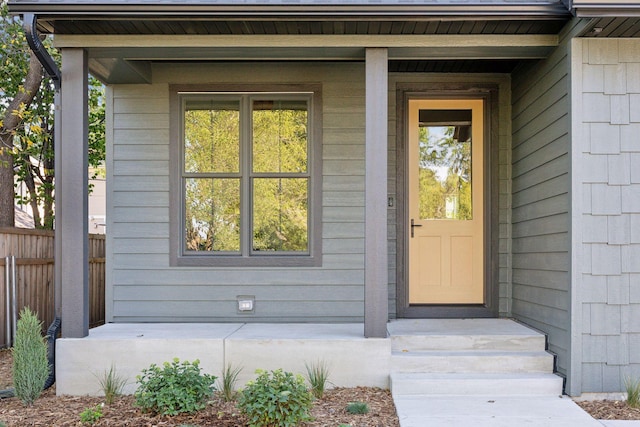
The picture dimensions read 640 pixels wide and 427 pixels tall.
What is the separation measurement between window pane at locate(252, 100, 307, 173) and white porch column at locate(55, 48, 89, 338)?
1.59m

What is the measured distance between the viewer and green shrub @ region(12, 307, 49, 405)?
3.88 metres

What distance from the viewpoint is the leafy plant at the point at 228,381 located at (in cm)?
399

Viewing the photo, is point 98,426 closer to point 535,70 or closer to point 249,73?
point 249,73

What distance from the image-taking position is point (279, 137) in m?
5.23

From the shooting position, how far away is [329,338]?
4.25 metres

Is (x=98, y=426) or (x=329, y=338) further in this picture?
(x=329, y=338)

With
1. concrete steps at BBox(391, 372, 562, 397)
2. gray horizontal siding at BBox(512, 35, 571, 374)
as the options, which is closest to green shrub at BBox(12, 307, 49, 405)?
concrete steps at BBox(391, 372, 562, 397)

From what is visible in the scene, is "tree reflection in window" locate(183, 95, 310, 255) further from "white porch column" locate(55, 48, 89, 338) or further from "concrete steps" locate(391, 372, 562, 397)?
"concrete steps" locate(391, 372, 562, 397)

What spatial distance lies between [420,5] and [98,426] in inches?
140

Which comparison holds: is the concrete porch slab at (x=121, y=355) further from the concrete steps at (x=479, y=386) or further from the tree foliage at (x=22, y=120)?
the tree foliage at (x=22, y=120)

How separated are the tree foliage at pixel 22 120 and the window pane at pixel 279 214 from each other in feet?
10.5

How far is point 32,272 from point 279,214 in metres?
3.12

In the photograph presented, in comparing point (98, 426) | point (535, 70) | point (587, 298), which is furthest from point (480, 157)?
point (98, 426)

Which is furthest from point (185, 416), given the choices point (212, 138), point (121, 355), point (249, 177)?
point (212, 138)
